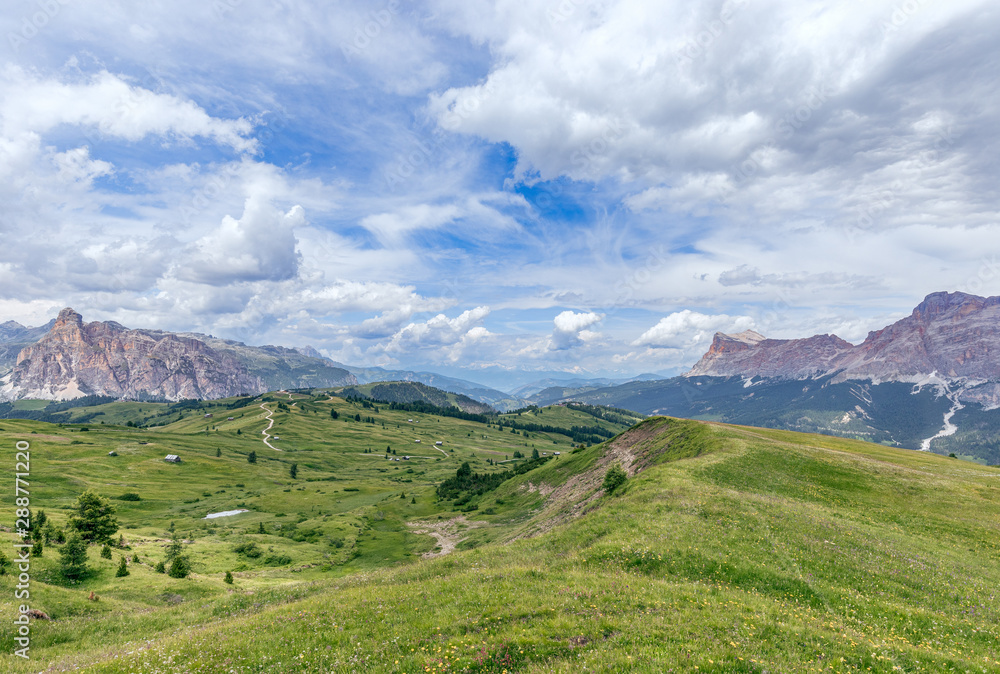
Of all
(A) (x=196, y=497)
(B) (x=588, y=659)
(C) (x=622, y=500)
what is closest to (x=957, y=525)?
(C) (x=622, y=500)

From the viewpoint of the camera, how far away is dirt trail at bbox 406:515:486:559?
226ft

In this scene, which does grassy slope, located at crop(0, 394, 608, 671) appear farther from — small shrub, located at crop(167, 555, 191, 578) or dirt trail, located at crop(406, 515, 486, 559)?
dirt trail, located at crop(406, 515, 486, 559)

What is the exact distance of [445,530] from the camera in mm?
82000

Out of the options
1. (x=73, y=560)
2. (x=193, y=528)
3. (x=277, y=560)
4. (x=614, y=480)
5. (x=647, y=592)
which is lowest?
(x=193, y=528)

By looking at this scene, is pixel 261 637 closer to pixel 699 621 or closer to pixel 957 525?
pixel 699 621

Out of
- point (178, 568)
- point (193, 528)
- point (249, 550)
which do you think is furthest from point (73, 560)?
point (193, 528)

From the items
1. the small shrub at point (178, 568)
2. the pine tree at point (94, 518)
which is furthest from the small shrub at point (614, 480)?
the pine tree at point (94, 518)

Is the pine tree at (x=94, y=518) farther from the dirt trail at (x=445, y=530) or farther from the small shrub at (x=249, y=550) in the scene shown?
the dirt trail at (x=445, y=530)

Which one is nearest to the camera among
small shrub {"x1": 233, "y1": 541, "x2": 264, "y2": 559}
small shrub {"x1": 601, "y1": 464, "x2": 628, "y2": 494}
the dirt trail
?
small shrub {"x1": 601, "y1": 464, "x2": 628, "y2": 494}

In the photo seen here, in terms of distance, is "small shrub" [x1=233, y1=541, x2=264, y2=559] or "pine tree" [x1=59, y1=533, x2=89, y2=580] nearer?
"pine tree" [x1=59, y1=533, x2=89, y2=580]

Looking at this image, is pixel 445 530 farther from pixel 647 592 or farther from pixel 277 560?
pixel 647 592

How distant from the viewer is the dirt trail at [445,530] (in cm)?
6891

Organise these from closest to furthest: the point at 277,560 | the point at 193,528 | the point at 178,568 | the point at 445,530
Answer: the point at 178,568
the point at 277,560
the point at 445,530
the point at 193,528

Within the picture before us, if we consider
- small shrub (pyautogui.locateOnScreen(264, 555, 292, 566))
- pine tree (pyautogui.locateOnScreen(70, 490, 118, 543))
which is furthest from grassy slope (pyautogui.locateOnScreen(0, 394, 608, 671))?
pine tree (pyautogui.locateOnScreen(70, 490, 118, 543))
